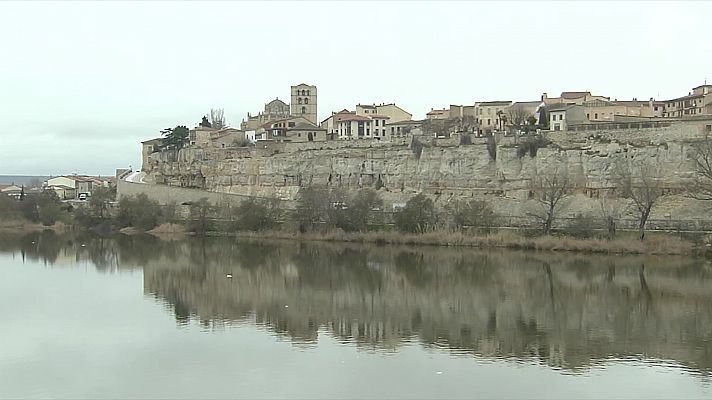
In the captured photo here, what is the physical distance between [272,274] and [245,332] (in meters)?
6.53

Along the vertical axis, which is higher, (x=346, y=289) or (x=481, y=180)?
(x=481, y=180)

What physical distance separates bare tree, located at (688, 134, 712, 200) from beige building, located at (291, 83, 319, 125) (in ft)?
80.2

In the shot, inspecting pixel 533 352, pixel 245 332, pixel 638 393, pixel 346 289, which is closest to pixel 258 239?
pixel 346 289

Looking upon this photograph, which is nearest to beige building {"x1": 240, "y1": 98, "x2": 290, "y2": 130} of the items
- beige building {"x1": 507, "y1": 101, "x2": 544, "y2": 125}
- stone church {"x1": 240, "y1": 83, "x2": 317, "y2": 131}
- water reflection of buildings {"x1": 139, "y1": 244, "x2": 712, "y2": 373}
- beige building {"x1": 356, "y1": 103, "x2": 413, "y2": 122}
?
stone church {"x1": 240, "y1": 83, "x2": 317, "y2": 131}

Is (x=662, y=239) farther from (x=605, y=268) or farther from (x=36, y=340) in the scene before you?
(x=36, y=340)

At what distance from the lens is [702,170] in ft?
69.6

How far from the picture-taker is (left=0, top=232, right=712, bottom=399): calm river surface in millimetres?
8734

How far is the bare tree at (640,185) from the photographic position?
21.4 meters

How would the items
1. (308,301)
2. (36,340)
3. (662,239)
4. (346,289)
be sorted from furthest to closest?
1. (662,239)
2. (346,289)
3. (308,301)
4. (36,340)

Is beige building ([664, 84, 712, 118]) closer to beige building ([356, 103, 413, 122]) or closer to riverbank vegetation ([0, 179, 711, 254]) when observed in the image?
riverbank vegetation ([0, 179, 711, 254])

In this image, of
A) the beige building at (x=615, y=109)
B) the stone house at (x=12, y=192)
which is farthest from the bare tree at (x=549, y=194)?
the stone house at (x=12, y=192)

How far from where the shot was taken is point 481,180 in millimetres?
28094

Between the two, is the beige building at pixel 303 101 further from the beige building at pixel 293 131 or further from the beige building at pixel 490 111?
the beige building at pixel 490 111

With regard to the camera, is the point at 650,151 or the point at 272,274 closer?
the point at 272,274
